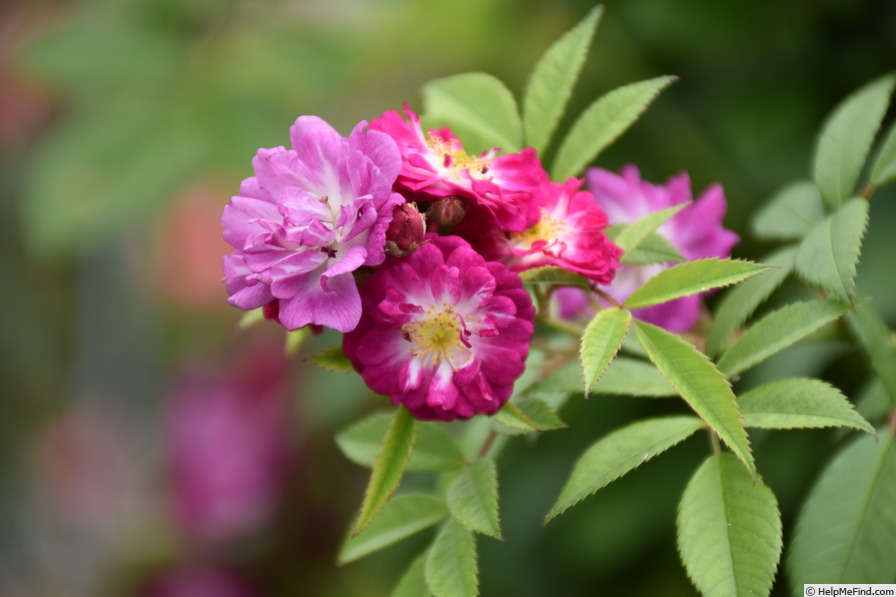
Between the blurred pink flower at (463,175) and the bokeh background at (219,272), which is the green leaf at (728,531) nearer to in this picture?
the blurred pink flower at (463,175)

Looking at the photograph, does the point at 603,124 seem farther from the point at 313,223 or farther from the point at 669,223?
the point at 313,223

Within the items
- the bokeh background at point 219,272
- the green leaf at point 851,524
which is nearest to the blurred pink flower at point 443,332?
the green leaf at point 851,524

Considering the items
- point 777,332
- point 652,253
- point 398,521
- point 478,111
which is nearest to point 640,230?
point 652,253

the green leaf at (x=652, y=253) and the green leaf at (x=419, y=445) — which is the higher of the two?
the green leaf at (x=652, y=253)

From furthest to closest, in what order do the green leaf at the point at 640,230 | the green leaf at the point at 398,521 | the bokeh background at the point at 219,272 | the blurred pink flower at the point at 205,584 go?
the blurred pink flower at the point at 205,584 → the bokeh background at the point at 219,272 → the green leaf at the point at 398,521 → the green leaf at the point at 640,230

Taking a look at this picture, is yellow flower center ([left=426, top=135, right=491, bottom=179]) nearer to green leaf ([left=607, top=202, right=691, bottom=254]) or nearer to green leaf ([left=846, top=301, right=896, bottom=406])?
green leaf ([left=607, top=202, right=691, bottom=254])
